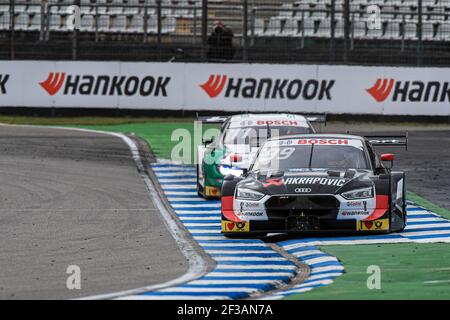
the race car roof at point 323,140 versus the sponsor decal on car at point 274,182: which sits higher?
the race car roof at point 323,140

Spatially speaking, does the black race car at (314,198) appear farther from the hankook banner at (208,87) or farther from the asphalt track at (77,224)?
the hankook banner at (208,87)

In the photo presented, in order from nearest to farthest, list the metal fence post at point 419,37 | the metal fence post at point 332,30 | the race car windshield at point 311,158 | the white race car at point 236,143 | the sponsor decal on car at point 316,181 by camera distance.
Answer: the sponsor decal on car at point 316,181, the race car windshield at point 311,158, the white race car at point 236,143, the metal fence post at point 332,30, the metal fence post at point 419,37

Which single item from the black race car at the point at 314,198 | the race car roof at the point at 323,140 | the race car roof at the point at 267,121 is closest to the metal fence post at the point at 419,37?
the race car roof at the point at 267,121

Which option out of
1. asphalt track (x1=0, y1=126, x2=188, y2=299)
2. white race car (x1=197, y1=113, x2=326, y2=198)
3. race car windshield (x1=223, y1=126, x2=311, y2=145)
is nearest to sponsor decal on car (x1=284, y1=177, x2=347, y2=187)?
asphalt track (x1=0, y1=126, x2=188, y2=299)

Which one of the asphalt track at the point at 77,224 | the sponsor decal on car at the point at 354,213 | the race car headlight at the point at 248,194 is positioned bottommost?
the asphalt track at the point at 77,224

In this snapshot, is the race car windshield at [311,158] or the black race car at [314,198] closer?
the black race car at [314,198]

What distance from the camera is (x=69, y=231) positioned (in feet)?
46.5

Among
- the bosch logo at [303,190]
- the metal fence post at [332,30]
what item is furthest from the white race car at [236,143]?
the metal fence post at [332,30]

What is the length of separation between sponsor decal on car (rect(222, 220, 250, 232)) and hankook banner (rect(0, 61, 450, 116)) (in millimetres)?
17334

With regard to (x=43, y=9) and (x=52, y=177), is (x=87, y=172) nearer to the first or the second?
(x=52, y=177)

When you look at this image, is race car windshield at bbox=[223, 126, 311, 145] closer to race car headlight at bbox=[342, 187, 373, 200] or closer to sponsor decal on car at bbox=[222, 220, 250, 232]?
sponsor decal on car at bbox=[222, 220, 250, 232]

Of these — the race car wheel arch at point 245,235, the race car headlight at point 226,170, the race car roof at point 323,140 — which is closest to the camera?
the race car wheel arch at point 245,235

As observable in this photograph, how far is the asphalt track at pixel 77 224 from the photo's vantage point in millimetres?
10812

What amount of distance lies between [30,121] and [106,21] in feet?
12.6
